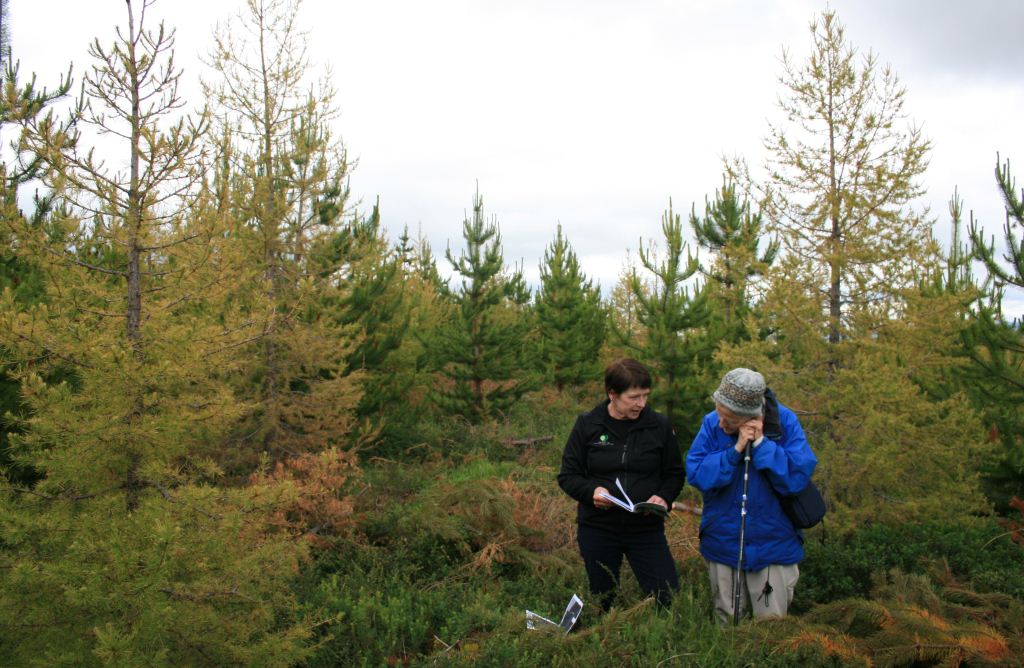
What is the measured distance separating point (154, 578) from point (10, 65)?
33.1 feet

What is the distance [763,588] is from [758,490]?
1.90 ft

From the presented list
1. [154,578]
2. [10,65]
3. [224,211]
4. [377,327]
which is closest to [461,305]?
[377,327]

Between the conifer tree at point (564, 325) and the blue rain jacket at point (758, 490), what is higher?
the conifer tree at point (564, 325)

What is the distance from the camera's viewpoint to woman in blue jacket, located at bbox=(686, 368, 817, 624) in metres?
3.56

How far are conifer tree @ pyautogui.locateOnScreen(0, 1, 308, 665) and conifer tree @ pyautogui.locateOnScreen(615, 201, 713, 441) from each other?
354 inches

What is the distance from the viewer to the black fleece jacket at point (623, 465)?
396cm

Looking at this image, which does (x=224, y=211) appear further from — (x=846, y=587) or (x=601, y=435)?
(x=846, y=587)

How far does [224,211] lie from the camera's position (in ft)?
17.2

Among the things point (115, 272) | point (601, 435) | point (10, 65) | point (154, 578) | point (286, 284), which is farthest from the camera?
point (10, 65)

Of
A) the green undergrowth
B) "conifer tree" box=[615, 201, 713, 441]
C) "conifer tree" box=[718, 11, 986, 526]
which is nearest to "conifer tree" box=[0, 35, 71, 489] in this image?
the green undergrowth

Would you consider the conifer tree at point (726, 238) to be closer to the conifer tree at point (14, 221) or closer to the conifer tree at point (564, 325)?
the conifer tree at point (564, 325)

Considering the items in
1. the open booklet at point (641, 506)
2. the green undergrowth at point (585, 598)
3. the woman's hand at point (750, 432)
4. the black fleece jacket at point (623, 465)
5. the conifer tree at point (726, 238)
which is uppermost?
the conifer tree at point (726, 238)

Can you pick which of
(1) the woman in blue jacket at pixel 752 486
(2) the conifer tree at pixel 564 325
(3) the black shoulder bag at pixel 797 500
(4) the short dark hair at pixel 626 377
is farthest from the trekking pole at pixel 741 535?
(2) the conifer tree at pixel 564 325

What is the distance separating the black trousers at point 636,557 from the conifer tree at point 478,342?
1049 cm
